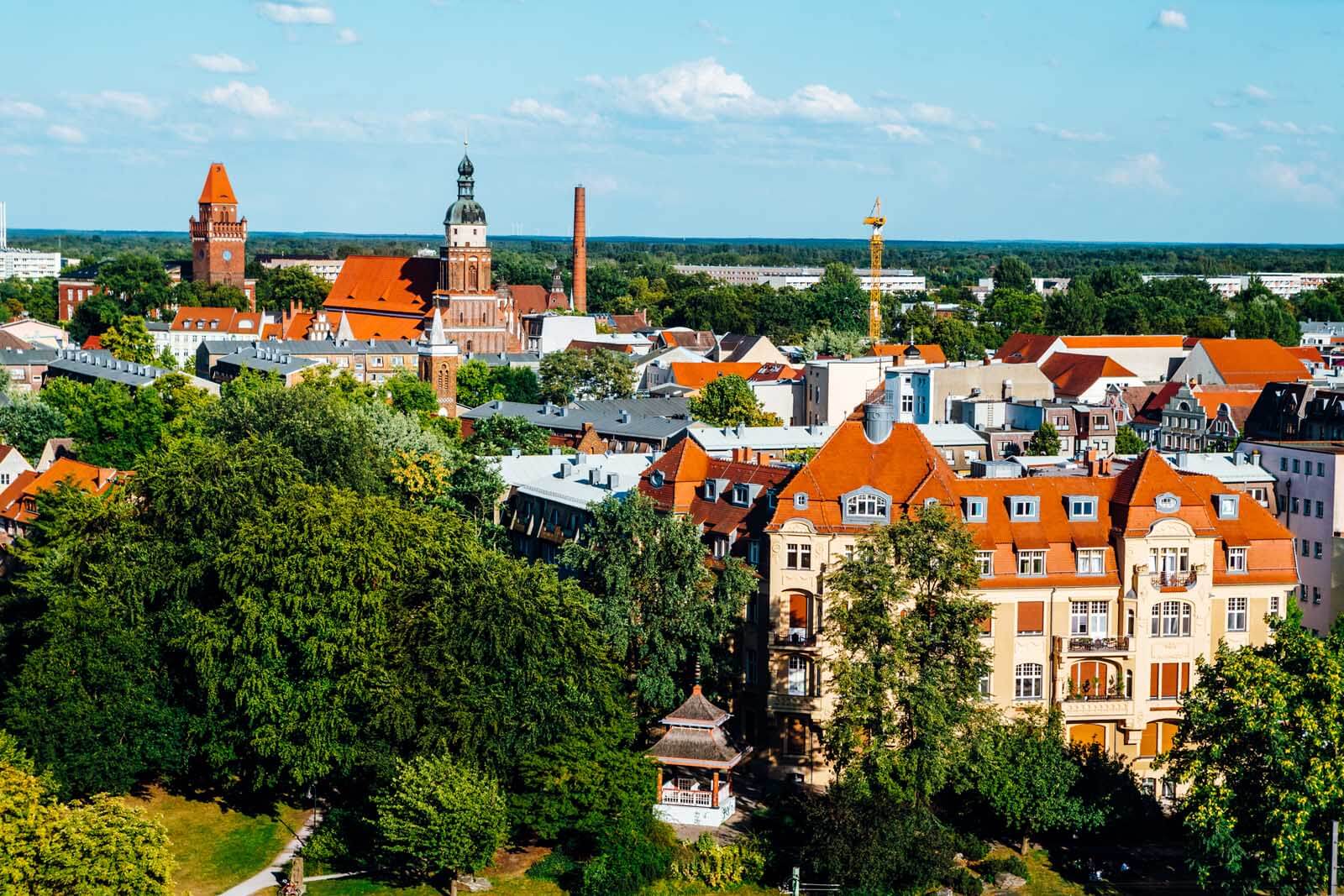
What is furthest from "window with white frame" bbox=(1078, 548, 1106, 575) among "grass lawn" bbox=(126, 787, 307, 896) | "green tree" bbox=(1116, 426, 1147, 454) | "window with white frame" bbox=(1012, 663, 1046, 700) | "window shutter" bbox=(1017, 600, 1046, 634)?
"green tree" bbox=(1116, 426, 1147, 454)

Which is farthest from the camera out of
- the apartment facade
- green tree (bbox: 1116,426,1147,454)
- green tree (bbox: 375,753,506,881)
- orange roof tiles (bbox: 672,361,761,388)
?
orange roof tiles (bbox: 672,361,761,388)

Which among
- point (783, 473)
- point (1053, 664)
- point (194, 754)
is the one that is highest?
point (783, 473)

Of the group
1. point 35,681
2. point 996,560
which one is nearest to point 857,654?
point 996,560

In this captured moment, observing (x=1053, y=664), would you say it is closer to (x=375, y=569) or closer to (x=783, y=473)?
(x=783, y=473)

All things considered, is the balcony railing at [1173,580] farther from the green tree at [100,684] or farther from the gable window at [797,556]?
the green tree at [100,684]

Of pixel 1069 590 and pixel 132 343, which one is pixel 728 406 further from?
pixel 132 343

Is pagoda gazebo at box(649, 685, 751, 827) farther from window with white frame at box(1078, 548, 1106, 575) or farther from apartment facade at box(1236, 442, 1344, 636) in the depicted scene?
apartment facade at box(1236, 442, 1344, 636)

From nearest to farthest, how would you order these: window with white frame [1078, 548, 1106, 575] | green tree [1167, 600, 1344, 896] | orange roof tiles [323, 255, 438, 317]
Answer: green tree [1167, 600, 1344, 896] → window with white frame [1078, 548, 1106, 575] → orange roof tiles [323, 255, 438, 317]

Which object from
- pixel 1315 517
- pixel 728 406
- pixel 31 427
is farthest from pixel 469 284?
pixel 1315 517
